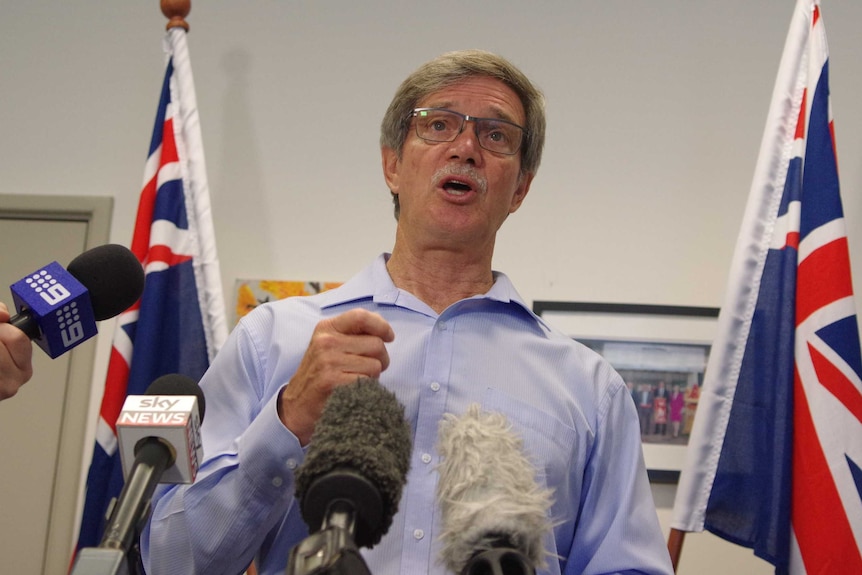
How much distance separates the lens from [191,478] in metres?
0.72

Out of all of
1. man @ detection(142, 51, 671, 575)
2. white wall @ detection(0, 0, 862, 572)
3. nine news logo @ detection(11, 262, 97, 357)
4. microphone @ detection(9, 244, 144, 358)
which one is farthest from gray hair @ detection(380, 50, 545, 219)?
white wall @ detection(0, 0, 862, 572)

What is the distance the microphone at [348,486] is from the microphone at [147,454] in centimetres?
14

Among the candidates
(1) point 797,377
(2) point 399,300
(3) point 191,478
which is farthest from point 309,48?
(3) point 191,478

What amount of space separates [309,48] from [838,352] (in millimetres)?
1901

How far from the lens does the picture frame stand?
2.37 meters

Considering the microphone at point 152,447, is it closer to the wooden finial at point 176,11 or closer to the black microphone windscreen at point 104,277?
the black microphone windscreen at point 104,277

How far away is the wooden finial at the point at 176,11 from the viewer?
238 centimetres

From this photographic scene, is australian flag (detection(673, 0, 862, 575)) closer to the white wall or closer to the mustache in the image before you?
the white wall

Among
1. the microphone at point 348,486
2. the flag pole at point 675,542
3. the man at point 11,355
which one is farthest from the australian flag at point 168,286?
the microphone at point 348,486

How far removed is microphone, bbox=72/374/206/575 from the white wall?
1820 mm

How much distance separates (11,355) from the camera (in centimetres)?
86

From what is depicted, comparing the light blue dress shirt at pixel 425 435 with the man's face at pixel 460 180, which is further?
the man's face at pixel 460 180

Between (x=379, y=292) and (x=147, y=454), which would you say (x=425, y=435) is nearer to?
(x=379, y=292)

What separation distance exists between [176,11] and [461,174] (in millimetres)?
1460
